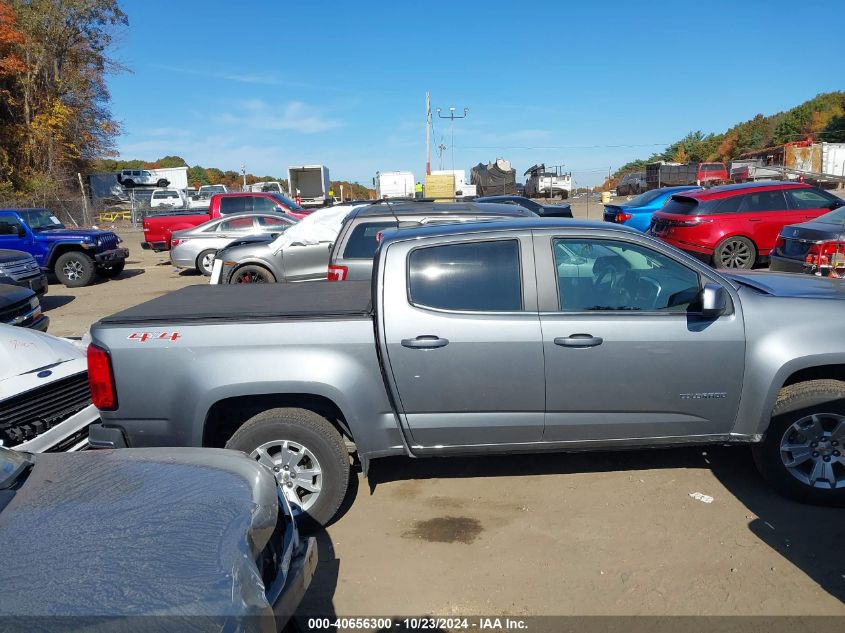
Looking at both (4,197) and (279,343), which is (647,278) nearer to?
(279,343)

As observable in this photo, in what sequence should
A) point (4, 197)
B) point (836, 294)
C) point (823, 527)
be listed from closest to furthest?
point (823, 527) < point (836, 294) < point (4, 197)

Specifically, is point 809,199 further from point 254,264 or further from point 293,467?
point 293,467

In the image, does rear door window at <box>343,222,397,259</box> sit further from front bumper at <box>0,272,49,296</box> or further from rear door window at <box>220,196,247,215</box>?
rear door window at <box>220,196,247,215</box>

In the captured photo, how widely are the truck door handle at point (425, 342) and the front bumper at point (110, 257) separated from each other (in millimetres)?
13651

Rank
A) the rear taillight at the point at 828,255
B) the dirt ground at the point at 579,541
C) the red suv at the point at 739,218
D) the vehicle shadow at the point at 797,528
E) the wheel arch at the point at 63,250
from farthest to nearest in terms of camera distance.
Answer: the wheel arch at the point at 63,250 → the red suv at the point at 739,218 → the rear taillight at the point at 828,255 → the vehicle shadow at the point at 797,528 → the dirt ground at the point at 579,541

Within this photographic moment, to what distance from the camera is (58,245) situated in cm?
1475

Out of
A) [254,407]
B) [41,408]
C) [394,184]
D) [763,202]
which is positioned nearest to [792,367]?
[254,407]

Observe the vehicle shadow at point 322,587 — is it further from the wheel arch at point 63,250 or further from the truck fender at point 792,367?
the wheel arch at point 63,250

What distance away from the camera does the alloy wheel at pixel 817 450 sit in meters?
3.94

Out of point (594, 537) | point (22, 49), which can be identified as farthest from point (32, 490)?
point (22, 49)

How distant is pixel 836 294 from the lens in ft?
13.4

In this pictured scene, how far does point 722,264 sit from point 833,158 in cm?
3002

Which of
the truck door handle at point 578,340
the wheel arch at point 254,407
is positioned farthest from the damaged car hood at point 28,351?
the truck door handle at point 578,340

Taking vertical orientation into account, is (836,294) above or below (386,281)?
below
